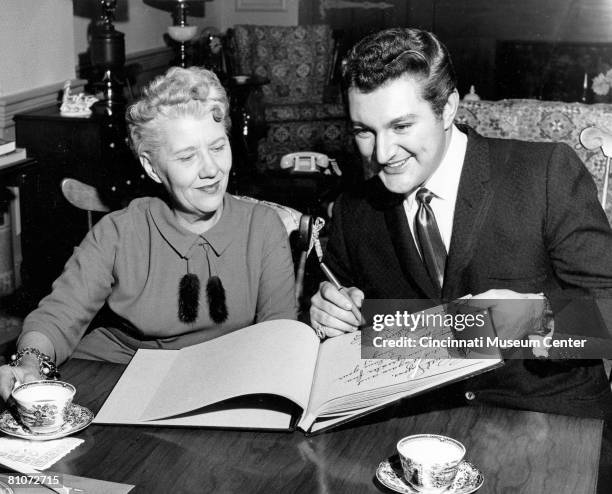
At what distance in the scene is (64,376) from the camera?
5.48ft

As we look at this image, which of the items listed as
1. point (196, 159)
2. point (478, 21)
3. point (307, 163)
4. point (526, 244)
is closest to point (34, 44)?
point (307, 163)

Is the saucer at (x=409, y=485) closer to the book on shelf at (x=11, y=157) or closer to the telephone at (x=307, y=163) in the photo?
the book on shelf at (x=11, y=157)

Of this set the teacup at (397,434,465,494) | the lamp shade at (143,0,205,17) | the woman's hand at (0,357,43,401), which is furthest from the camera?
the lamp shade at (143,0,205,17)

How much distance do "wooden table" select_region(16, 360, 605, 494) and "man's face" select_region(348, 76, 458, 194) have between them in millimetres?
562

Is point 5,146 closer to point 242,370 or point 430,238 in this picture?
point 430,238

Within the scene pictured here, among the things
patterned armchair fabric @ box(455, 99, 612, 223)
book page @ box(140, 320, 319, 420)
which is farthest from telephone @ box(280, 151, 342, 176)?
book page @ box(140, 320, 319, 420)

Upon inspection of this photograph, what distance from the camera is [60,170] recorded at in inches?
166

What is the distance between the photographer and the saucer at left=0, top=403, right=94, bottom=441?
4.52ft

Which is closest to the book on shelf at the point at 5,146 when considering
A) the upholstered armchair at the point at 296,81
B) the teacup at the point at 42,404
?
the teacup at the point at 42,404

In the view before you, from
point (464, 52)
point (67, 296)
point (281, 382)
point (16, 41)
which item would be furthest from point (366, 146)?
point (464, 52)

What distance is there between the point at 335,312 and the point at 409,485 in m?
0.50

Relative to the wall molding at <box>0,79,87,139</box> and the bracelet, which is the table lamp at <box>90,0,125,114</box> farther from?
the bracelet

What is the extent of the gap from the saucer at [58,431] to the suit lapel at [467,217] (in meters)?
0.89

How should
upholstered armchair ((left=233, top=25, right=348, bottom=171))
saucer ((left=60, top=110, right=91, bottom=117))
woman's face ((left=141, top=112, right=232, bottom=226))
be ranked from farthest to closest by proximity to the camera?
upholstered armchair ((left=233, top=25, right=348, bottom=171))
saucer ((left=60, top=110, right=91, bottom=117))
woman's face ((left=141, top=112, right=232, bottom=226))
